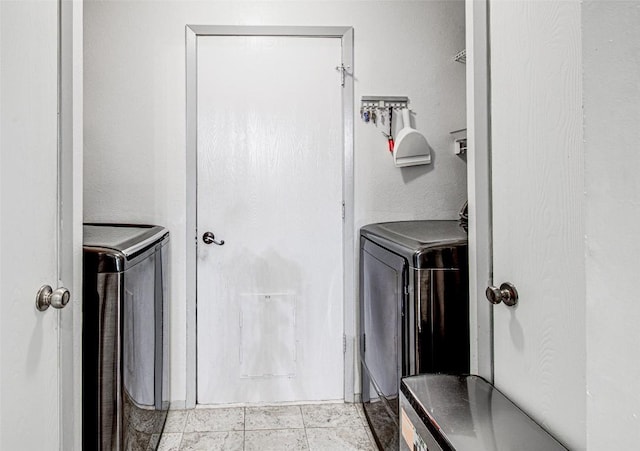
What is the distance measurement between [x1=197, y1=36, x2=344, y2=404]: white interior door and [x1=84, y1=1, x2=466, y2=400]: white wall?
0.12m

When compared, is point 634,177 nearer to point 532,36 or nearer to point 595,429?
point 595,429

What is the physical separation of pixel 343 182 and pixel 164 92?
3.46 feet

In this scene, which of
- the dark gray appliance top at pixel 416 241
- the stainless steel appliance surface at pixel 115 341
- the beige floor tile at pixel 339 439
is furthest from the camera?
the beige floor tile at pixel 339 439

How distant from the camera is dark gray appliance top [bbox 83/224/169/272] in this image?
4.40 ft

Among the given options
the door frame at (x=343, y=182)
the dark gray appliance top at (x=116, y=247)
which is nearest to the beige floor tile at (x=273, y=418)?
the door frame at (x=343, y=182)

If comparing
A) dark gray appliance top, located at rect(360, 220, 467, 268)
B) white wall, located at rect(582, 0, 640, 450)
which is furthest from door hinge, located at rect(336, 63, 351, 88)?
white wall, located at rect(582, 0, 640, 450)

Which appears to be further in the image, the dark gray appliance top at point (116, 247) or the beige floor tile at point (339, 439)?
the beige floor tile at point (339, 439)

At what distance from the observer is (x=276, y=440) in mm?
2047

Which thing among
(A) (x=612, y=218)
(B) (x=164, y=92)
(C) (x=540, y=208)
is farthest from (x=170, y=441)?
(A) (x=612, y=218)

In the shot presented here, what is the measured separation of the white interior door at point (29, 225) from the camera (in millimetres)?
850

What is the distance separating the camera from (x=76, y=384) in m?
1.16

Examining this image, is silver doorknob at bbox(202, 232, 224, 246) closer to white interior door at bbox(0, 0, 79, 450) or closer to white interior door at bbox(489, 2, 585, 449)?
white interior door at bbox(0, 0, 79, 450)

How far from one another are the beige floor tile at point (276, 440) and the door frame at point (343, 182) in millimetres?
418

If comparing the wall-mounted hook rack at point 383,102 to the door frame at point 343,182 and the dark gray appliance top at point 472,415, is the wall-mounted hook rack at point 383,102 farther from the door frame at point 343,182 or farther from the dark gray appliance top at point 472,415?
the dark gray appliance top at point 472,415
